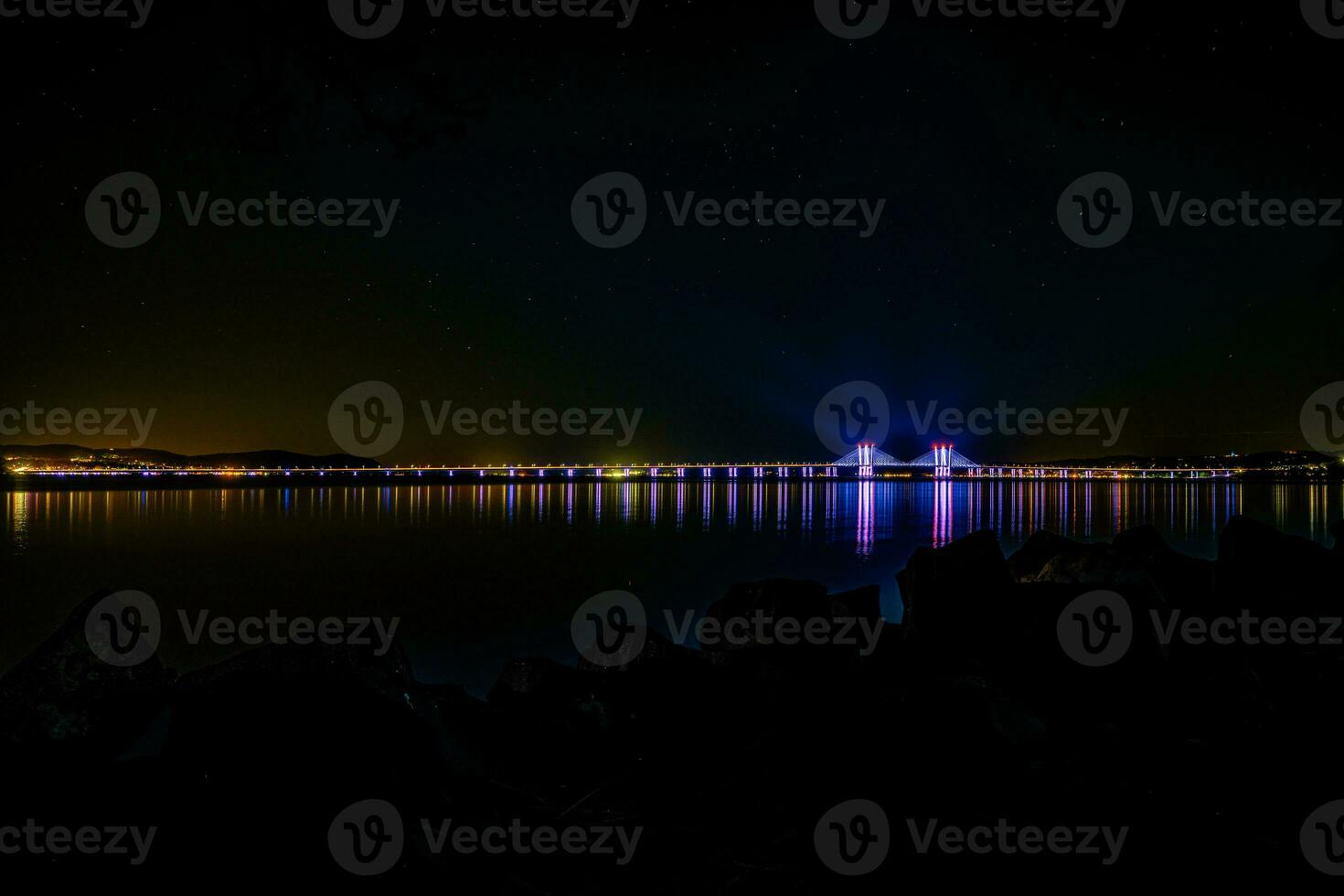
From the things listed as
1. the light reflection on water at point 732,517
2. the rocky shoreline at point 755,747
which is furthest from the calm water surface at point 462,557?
the rocky shoreline at point 755,747

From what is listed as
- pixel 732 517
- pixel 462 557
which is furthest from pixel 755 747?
pixel 732 517

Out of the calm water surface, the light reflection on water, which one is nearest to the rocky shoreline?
the calm water surface

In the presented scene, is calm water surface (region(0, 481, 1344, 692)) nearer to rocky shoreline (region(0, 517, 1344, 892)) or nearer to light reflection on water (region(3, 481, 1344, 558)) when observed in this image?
light reflection on water (region(3, 481, 1344, 558))

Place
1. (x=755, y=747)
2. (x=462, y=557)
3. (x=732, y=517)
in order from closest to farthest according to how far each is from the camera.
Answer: (x=755, y=747), (x=462, y=557), (x=732, y=517)

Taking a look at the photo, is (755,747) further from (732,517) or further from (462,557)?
(732,517)

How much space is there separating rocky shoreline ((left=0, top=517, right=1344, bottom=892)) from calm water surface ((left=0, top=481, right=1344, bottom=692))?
5.21 metres

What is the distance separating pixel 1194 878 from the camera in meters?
3.96

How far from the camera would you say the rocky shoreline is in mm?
4117

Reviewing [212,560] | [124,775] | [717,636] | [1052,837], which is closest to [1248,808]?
[1052,837]

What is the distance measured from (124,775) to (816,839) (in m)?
3.86

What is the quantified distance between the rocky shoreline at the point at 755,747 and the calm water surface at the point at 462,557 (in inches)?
205

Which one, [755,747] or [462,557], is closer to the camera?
[755,747]

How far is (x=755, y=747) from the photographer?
560cm

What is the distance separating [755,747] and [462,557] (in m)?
18.7
